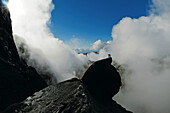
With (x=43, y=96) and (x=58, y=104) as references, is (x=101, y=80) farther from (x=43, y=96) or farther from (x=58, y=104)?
(x=58, y=104)

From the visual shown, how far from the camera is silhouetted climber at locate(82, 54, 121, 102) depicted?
3441cm

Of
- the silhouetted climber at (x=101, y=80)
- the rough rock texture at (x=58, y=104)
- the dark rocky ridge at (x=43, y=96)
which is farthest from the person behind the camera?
the silhouetted climber at (x=101, y=80)

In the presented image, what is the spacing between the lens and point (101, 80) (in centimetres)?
3650

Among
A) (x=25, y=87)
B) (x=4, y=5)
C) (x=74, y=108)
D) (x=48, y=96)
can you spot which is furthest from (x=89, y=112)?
(x=4, y=5)

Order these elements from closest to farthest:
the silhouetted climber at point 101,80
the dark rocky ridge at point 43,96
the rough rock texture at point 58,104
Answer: the rough rock texture at point 58,104 → the dark rocky ridge at point 43,96 → the silhouetted climber at point 101,80

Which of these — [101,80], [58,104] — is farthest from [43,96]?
[101,80]

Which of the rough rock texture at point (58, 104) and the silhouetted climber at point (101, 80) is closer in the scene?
the rough rock texture at point (58, 104)

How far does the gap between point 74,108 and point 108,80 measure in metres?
Answer: 30.2

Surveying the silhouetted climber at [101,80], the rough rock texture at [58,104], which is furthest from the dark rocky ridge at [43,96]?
the silhouetted climber at [101,80]

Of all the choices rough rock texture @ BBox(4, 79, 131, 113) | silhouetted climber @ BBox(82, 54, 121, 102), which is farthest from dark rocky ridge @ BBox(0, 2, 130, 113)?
silhouetted climber @ BBox(82, 54, 121, 102)

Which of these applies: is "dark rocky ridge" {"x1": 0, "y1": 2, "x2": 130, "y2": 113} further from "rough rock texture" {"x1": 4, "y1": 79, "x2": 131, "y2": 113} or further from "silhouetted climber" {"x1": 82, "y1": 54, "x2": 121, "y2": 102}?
"silhouetted climber" {"x1": 82, "y1": 54, "x2": 121, "y2": 102}

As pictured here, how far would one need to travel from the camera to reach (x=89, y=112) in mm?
9844

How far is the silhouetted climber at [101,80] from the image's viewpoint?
113 ft

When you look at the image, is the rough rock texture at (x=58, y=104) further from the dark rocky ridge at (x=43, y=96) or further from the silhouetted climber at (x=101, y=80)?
the silhouetted climber at (x=101, y=80)
